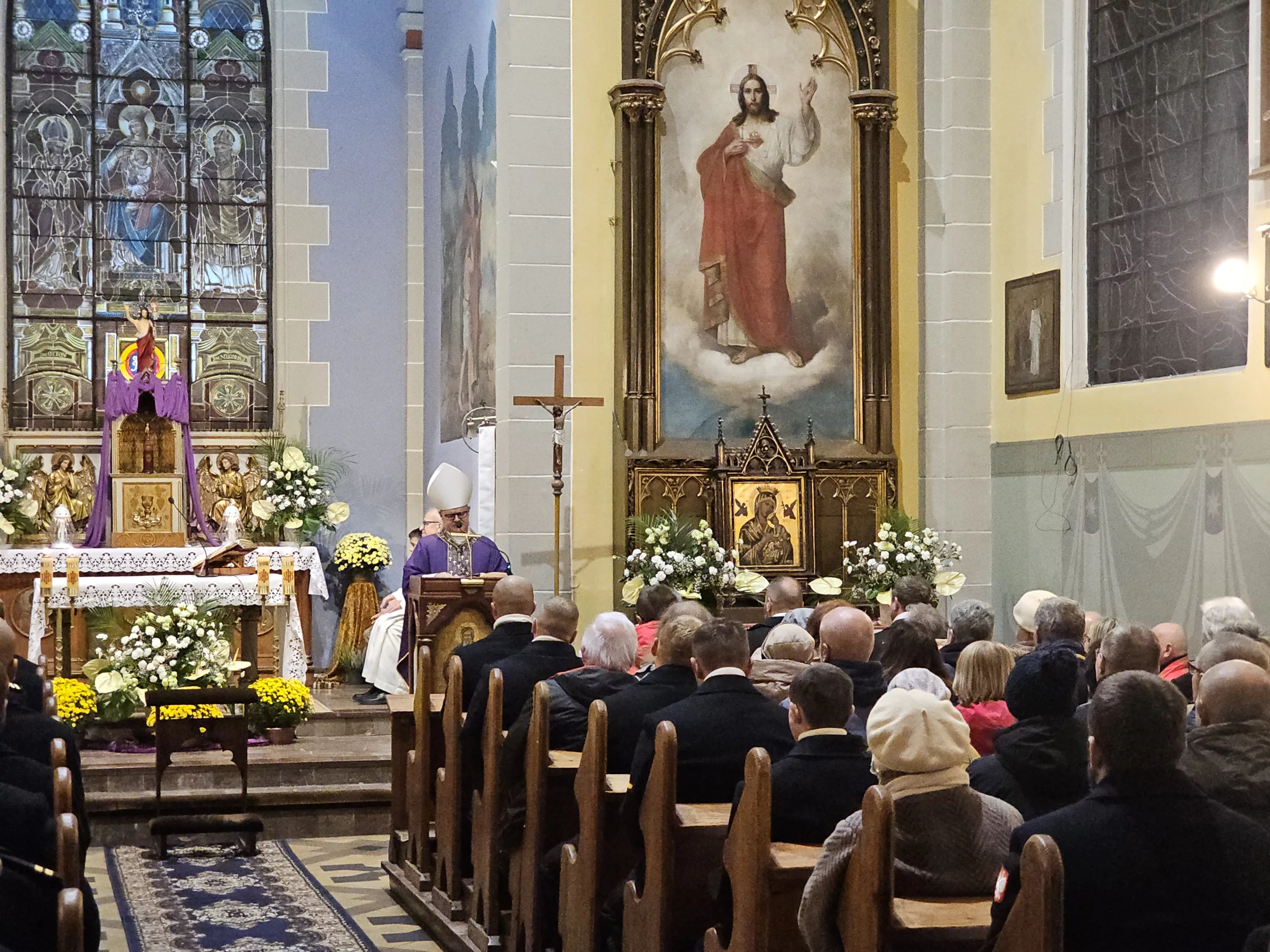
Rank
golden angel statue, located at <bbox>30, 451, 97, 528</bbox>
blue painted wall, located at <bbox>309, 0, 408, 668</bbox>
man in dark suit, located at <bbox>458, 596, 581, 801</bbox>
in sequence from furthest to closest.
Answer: blue painted wall, located at <bbox>309, 0, 408, 668</bbox>, golden angel statue, located at <bbox>30, 451, 97, 528</bbox>, man in dark suit, located at <bbox>458, 596, 581, 801</bbox>

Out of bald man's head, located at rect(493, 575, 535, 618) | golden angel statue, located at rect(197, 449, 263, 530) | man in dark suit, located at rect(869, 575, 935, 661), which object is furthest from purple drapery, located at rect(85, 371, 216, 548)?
man in dark suit, located at rect(869, 575, 935, 661)

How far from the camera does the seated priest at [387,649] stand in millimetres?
11523

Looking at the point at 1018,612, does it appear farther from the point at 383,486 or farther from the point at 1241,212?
the point at 383,486

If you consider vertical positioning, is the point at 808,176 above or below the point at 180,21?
below

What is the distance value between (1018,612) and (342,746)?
164 inches

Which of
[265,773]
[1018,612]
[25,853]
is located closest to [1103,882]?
[25,853]

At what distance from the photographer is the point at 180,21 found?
14.3 m

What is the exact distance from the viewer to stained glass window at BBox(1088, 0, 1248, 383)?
9250 millimetres

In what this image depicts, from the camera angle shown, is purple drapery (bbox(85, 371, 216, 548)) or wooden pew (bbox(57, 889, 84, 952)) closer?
wooden pew (bbox(57, 889, 84, 952))

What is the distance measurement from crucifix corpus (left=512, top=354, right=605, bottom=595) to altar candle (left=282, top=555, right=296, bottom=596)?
1.93 m

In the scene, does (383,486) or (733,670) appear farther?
(383,486)

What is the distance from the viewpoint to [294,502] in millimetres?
13305

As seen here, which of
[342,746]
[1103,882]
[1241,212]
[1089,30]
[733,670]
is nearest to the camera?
[1103,882]

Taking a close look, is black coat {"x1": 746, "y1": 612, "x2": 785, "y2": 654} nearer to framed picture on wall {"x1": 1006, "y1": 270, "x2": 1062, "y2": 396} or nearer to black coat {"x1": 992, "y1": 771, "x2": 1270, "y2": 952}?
framed picture on wall {"x1": 1006, "y1": 270, "x2": 1062, "y2": 396}
